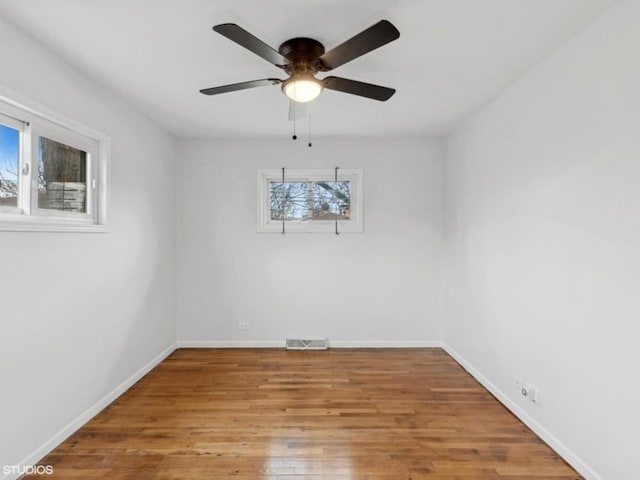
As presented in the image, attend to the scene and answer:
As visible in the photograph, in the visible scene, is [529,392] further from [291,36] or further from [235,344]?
[235,344]

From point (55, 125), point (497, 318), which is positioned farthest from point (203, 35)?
point (497, 318)

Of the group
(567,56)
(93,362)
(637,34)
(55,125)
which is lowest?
(93,362)

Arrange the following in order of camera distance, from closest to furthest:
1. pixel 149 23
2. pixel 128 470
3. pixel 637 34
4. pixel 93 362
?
pixel 637 34 < pixel 149 23 < pixel 128 470 < pixel 93 362

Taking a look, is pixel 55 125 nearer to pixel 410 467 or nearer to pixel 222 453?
pixel 222 453

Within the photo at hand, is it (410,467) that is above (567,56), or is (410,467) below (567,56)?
below

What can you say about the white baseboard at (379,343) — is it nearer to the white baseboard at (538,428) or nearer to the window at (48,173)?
the white baseboard at (538,428)

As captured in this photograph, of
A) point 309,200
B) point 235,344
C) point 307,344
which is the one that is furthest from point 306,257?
point 235,344

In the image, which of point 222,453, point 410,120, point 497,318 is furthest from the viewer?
point 410,120

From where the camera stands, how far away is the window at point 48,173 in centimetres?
189

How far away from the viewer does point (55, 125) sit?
216 cm

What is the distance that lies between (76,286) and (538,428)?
329 centimetres

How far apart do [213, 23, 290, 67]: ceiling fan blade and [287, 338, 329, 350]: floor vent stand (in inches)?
118

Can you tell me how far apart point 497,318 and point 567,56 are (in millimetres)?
1922

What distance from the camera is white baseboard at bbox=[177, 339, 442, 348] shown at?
398 centimetres
